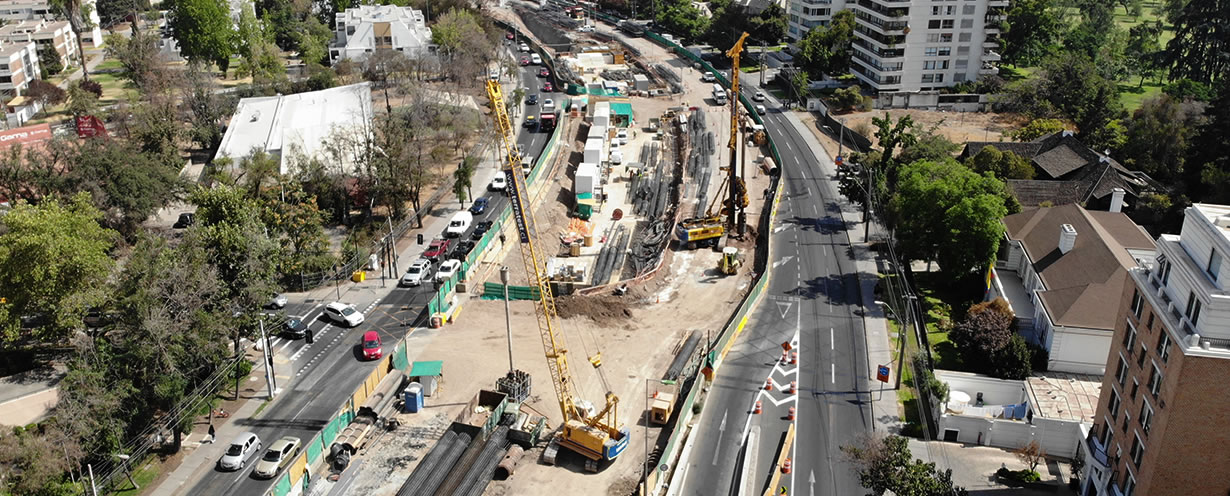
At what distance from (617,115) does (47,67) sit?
10295cm

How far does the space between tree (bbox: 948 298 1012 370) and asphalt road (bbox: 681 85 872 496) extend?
7149 millimetres

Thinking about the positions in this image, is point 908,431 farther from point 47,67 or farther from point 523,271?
point 47,67

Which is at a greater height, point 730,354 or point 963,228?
point 963,228

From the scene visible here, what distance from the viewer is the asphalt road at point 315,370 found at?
5566cm

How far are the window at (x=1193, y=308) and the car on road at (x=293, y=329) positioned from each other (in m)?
57.6

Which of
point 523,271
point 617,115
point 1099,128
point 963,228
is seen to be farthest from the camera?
point 617,115

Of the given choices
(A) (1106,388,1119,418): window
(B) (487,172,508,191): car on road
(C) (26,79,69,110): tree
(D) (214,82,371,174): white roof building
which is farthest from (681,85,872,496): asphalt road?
(C) (26,79,69,110): tree

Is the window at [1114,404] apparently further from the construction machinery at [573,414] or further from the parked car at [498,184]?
the parked car at [498,184]

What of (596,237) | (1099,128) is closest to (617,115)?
(596,237)

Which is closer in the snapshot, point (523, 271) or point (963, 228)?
point (963, 228)

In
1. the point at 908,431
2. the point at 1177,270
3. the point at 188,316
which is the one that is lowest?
the point at 908,431

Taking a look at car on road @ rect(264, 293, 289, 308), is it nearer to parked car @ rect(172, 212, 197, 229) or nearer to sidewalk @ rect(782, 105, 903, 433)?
parked car @ rect(172, 212, 197, 229)

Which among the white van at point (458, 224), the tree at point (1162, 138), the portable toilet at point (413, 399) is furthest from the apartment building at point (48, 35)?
the tree at point (1162, 138)

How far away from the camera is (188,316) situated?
191 feet
